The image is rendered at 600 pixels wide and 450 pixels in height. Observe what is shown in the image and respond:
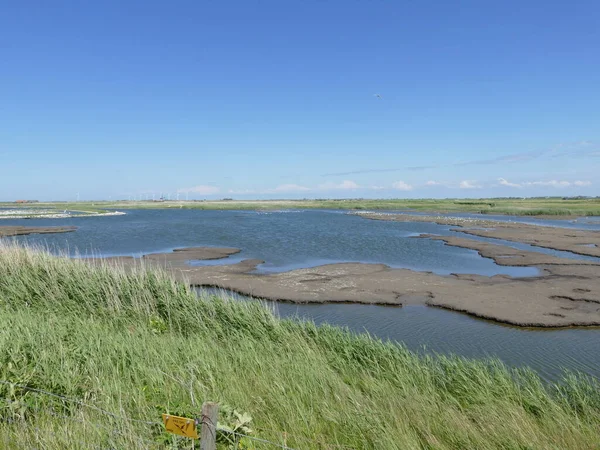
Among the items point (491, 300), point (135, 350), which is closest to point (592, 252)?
point (491, 300)

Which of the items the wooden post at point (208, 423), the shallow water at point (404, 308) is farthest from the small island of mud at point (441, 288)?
the wooden post at point (208, 423)

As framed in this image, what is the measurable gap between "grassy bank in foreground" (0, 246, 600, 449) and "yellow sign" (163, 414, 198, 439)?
1.01m

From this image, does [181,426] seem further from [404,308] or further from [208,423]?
[404,308]

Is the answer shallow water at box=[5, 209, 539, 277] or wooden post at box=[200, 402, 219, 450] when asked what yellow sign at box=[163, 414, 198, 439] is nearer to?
wooden post at box=[200, 402, 219, 450]

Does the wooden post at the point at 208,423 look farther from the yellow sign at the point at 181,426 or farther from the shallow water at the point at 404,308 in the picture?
the shallow water at the point at 404,308

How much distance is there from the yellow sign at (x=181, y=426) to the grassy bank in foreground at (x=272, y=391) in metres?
1.01

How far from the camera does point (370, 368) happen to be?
907 cm

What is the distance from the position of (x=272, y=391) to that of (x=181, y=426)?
120 inches

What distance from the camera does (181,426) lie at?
4059mm

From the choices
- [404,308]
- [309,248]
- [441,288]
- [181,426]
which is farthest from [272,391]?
[309,248]

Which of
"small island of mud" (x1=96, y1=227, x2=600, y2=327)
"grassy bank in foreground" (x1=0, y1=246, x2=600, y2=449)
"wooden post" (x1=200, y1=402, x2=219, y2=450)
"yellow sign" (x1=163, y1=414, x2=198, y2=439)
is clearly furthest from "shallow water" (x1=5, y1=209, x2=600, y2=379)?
"yellow sign" (x1=163, y1=414, x2=198, y2=439)

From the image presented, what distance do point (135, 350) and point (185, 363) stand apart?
124 centimetres

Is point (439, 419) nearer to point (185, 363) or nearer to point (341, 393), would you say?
point (341, 393)

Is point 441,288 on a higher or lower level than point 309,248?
lower
